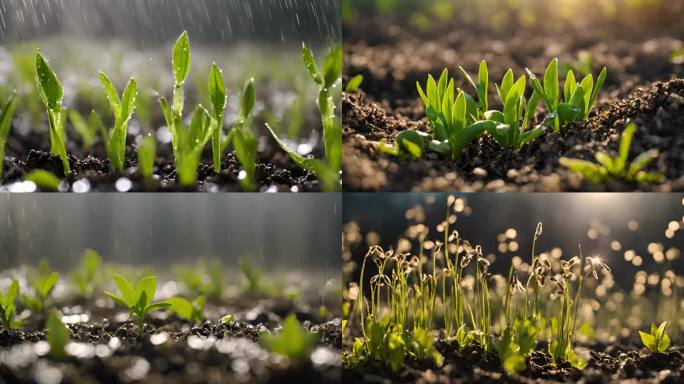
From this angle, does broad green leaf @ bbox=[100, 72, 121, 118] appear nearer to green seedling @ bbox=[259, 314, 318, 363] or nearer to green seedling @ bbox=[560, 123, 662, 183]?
green seedling @ bbox=[259, 314, 318, 363]

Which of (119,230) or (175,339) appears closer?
(175,339)

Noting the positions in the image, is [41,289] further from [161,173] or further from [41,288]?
[161,173]

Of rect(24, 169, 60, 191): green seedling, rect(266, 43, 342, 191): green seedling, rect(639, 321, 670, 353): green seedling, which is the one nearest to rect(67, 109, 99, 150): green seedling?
rect(24, 169, 60, 191): green seedling

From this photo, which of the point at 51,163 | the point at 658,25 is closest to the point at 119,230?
the point at 51,163

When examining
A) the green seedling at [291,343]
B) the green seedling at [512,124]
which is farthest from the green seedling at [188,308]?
the green seedling at [512,124]

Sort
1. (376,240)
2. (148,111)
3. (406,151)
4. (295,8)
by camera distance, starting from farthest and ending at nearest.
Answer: (148,111), (295,8), (376,240), (406,151)

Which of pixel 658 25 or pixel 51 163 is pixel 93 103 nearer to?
pixel 51 163

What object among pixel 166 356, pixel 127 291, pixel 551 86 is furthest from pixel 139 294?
pixel 551 86

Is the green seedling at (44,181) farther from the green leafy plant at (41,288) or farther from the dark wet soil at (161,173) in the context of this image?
the green leafy plant at (41,288)
